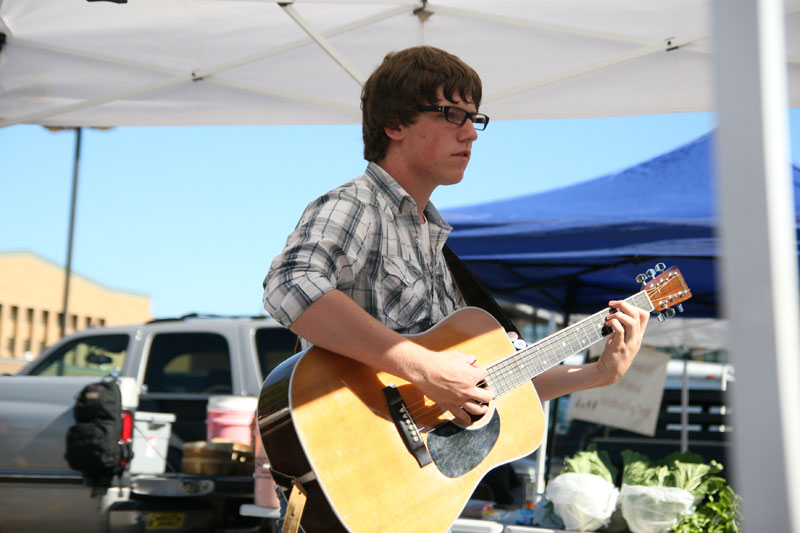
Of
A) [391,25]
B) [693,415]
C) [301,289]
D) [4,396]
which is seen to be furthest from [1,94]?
[693,415]

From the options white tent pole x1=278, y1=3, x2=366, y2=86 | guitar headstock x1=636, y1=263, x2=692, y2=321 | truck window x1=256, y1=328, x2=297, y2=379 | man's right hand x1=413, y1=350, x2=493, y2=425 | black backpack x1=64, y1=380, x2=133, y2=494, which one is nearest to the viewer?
man's right hand x1=413, y1=350, x2=493, y2=425

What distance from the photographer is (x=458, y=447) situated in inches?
74.4

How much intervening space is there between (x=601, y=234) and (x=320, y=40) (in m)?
2.01

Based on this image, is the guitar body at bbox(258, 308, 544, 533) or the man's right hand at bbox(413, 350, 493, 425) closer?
the guitar body at bbox(258, 308, 544, 533)

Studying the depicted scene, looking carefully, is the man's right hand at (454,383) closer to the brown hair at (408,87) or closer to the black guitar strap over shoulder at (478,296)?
the black guitar strap over shoulder at (478,296)

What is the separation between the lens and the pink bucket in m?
5.15

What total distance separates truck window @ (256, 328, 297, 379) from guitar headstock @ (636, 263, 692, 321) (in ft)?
12.6

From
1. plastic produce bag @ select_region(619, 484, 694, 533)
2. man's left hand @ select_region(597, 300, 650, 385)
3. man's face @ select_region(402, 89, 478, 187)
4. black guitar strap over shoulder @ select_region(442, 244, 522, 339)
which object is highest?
man's face @ select_region(402, 89, 478, 187)

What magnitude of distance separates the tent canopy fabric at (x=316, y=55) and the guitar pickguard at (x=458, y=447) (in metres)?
2.31

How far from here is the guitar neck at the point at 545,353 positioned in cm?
206

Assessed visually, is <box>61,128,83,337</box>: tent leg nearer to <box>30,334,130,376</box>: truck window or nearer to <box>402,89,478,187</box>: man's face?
<box>30,334,130,376</box>: truck window

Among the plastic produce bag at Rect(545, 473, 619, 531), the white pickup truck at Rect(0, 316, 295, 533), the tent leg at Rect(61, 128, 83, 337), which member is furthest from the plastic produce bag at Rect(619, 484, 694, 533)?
the tent leg at Rect(61, 128, 83, 337)

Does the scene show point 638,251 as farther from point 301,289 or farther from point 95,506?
Result: point 95,506

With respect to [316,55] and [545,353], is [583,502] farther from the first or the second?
[316,55]
